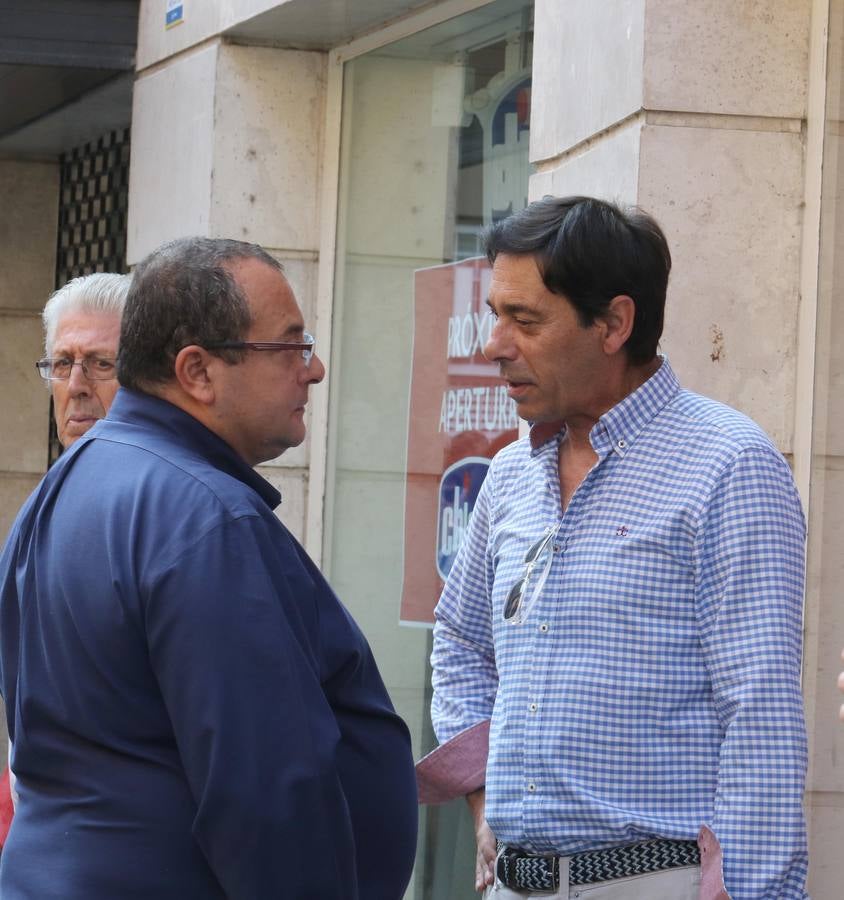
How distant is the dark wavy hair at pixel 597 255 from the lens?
2877 millimetres

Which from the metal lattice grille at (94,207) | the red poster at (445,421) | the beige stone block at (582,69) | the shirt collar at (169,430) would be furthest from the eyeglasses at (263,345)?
the metal lattice grille at (94,207)

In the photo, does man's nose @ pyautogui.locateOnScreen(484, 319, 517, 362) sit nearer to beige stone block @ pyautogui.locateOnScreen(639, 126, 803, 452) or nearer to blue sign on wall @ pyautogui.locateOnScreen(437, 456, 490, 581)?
beige stone block @ pyautogui.locateOnScreen(639, 126, 803, 452)

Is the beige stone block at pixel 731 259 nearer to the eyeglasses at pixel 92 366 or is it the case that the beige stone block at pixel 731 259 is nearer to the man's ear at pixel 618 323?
the man's ear at pixel 618 323

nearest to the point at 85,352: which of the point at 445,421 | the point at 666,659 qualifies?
the point at 666,659

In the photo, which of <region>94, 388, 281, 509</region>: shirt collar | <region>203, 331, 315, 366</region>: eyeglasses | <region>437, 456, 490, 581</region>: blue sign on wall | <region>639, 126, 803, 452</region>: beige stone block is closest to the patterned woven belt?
<region>94, 388, 281, 509</region>: shirt collar

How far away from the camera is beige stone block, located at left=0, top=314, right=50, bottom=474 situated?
29.2 ft

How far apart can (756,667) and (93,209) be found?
6578 mm

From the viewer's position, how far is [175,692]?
2127mm

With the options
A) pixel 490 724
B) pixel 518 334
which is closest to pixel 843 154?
pixel 518 334

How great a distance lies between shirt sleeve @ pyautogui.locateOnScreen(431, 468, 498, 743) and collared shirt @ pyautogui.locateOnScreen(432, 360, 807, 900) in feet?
0.89

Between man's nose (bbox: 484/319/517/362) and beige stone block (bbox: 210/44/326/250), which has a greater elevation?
beige stone block (bbox: 210/44/326/250)

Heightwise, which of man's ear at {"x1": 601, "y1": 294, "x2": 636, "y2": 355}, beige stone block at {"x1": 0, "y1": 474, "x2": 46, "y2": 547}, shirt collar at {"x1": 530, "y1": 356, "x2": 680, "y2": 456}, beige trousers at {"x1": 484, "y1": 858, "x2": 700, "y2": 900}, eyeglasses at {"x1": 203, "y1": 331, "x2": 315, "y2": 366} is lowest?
beige trousers at {"x1": 484, "y1": 858, "x2": 700, "y2": 900}

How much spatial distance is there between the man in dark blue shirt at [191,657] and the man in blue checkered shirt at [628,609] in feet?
1.25

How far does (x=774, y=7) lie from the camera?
3.81m
